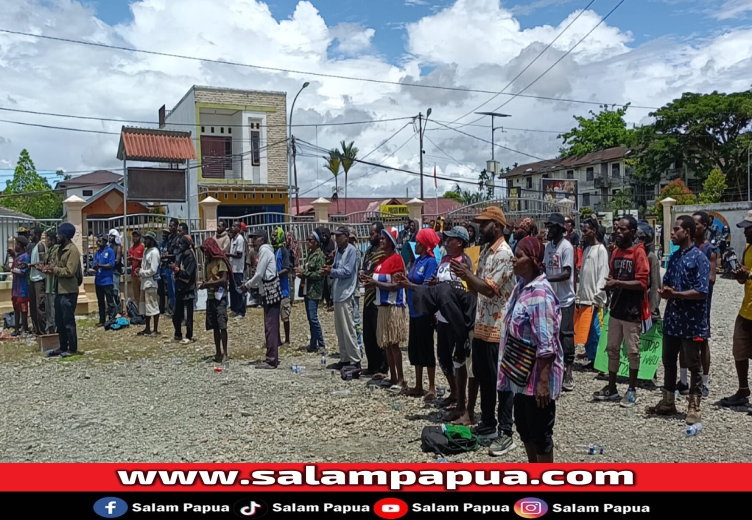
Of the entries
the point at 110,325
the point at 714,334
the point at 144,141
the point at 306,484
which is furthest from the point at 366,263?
the point at 144,141

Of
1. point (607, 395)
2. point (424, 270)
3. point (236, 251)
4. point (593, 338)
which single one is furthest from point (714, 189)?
point (424, 270)

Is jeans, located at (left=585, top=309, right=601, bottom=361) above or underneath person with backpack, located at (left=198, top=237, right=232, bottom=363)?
underneath

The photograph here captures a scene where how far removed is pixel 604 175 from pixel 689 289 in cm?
5682

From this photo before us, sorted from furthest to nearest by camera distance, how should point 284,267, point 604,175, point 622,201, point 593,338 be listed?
point 604,175, point 622,201, point 284,267, point 593,338

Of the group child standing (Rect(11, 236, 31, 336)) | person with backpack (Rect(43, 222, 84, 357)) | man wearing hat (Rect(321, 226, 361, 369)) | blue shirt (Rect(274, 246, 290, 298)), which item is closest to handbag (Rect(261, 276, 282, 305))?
man wearing hat (Rect(321, 226, 361, 369))

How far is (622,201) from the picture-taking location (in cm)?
5197

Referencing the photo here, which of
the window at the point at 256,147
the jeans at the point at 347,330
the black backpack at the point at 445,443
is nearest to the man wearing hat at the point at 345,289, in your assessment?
the jeans at the point at 347,330

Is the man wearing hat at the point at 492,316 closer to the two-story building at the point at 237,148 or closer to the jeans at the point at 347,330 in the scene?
the jeans at the point at 347,330

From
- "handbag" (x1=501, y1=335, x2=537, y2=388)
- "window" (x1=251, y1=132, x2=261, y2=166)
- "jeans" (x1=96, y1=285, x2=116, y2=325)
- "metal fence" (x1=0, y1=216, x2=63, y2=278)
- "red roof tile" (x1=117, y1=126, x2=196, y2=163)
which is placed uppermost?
"window" (x1=251, y1=132, x2=261, y2=166)

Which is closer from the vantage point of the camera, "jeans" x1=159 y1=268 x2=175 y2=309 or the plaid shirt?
the plaid shirt

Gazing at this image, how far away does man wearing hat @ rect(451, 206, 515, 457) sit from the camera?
211 inches

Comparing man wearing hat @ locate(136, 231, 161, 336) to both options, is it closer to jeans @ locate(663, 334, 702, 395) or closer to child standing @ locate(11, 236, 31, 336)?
child standing @ locate(11, 236, 31, 336)

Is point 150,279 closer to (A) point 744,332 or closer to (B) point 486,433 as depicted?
(B) point 486,433
